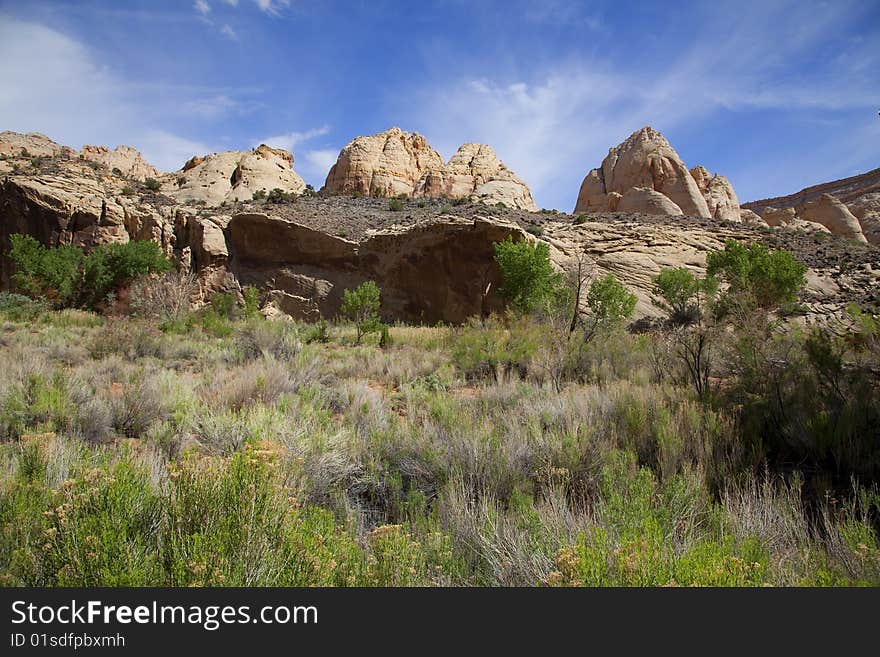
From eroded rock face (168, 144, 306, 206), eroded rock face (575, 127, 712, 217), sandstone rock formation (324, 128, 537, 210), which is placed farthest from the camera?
sandstone rock formation (324, 128, 537, 210)

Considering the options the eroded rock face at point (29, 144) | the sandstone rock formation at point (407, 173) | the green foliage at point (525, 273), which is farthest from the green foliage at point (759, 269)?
the eroded rock face at point (29, 144)

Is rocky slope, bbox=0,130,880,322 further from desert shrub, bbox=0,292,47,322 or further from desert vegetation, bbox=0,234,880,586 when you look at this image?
desert vegetation, bbox=0,234,880,586

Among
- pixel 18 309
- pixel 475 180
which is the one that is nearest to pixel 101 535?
pixel 18 309

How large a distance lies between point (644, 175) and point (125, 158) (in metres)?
87.0

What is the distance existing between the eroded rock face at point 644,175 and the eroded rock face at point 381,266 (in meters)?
36.4

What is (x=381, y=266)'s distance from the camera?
30.6 metres

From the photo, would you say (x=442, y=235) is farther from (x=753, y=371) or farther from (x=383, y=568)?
(x=383, y=568)

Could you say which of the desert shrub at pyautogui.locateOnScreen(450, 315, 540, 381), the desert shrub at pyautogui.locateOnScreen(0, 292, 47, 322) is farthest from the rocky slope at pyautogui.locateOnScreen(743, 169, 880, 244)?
the desert shrub at pyautogui.locateOnScreen(0, 292, 47, 322)

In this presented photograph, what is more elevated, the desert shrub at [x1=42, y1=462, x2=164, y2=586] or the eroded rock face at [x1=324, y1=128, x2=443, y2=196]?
the eroded rock face at [x1=324, y1=128, x2=443, y2=196]

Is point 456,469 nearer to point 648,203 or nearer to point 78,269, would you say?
point 78,269

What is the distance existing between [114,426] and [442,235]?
2631 centimetres

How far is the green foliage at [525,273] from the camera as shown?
2364cm

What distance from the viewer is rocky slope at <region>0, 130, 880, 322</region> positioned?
94.4ft

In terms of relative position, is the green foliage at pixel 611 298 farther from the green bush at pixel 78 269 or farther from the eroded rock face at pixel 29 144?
the eroded rock face at pixel 29 144
